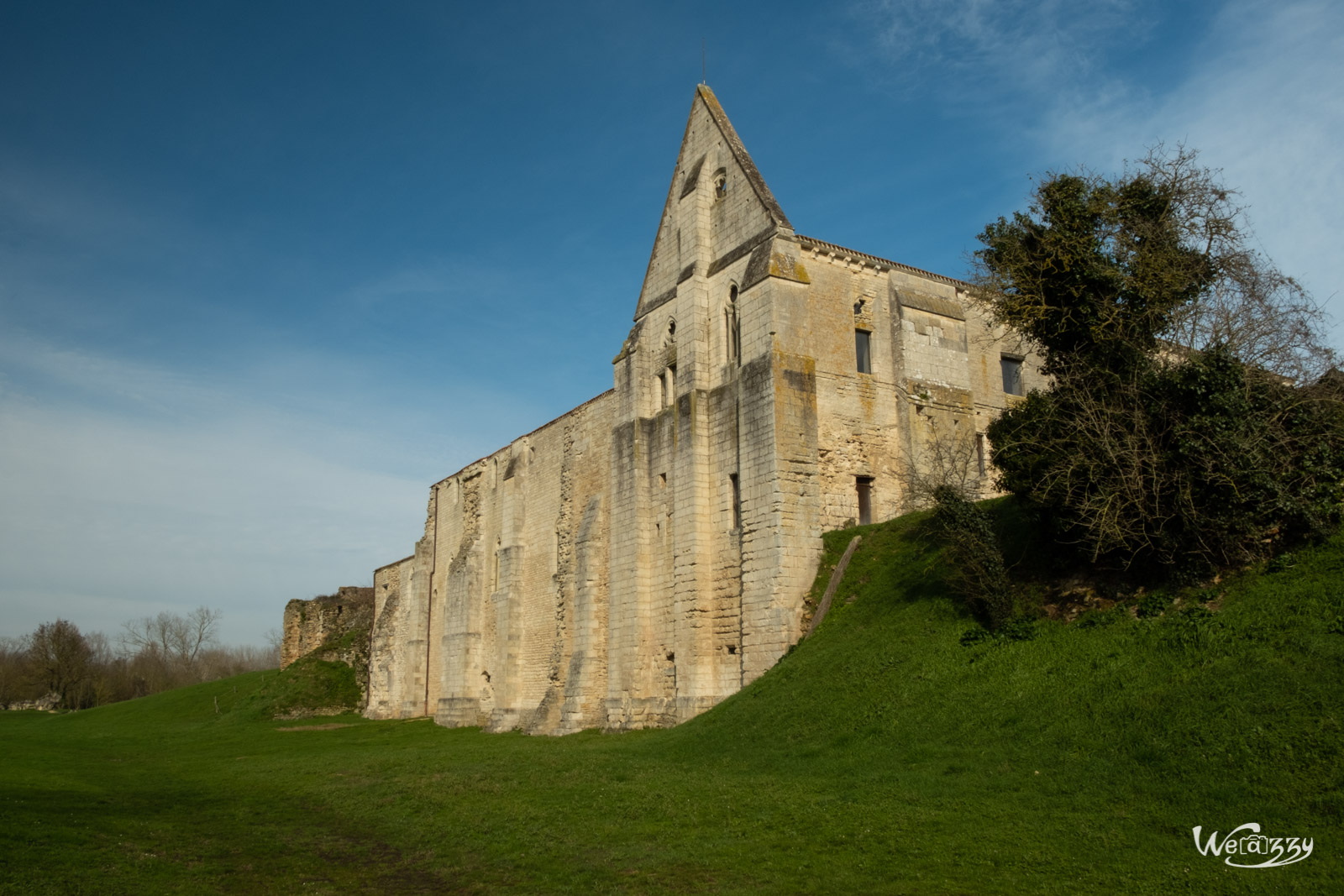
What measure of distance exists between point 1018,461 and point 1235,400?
2.86m

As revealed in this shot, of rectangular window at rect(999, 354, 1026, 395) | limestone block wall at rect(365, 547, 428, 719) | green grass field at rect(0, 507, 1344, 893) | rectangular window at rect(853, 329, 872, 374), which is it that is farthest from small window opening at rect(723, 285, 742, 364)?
limestone block wall at rect(365, 547, 428, 719)

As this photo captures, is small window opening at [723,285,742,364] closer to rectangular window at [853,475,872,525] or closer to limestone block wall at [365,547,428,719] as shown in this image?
rectangular window at [853,475,872,525]

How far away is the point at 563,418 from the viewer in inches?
1167

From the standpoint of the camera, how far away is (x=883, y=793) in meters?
10.1

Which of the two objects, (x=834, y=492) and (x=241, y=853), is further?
(x=834, y=492)

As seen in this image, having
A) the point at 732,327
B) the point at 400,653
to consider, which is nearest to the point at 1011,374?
the point at 732,327

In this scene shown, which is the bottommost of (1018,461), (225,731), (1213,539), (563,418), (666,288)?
(225,731)

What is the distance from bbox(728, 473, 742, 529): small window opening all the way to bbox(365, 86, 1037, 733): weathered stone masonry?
38 millimetres

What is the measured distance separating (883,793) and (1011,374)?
1561 centimetres

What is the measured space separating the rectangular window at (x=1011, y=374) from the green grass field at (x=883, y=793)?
8802 mm

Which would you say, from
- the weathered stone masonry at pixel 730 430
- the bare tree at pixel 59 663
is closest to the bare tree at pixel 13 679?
the bare tree at pixel 59 663

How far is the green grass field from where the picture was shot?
25.8ft

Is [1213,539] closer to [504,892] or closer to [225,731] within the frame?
[504,892]

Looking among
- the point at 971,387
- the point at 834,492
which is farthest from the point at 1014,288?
the point at 971,387
